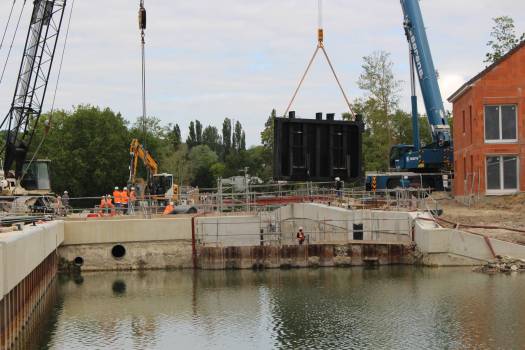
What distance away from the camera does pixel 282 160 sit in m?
35.4

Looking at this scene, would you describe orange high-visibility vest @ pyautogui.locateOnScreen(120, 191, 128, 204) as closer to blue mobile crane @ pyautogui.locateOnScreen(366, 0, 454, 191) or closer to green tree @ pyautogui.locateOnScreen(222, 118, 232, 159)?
blue mobile crane @ pyautogui.locateOnScreen(366, 0, 454, 191)

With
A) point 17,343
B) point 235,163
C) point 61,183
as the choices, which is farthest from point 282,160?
point 235,163

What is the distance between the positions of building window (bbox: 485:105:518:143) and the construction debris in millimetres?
11218

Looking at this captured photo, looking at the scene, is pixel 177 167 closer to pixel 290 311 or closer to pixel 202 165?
pixel 202 165

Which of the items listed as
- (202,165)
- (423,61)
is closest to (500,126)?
(423,61)

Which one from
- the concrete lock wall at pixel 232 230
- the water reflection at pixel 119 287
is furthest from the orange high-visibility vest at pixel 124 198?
the water reflection at pixel 119 287

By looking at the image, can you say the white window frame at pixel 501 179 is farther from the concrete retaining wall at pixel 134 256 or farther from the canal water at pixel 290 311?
the concrete retaining wall at pixel 134 256

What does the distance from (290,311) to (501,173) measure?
1908 cm

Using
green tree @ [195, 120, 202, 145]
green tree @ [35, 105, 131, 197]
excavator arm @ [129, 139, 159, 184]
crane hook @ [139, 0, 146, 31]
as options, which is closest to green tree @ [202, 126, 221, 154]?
green tree @ [195, 120, 202, 145]

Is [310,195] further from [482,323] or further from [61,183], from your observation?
[61,183]

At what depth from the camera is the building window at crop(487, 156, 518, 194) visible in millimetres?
39344

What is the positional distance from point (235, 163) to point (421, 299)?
3891 inches

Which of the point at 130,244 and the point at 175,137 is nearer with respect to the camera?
the point at 130,244

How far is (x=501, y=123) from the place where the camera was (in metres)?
39.7
